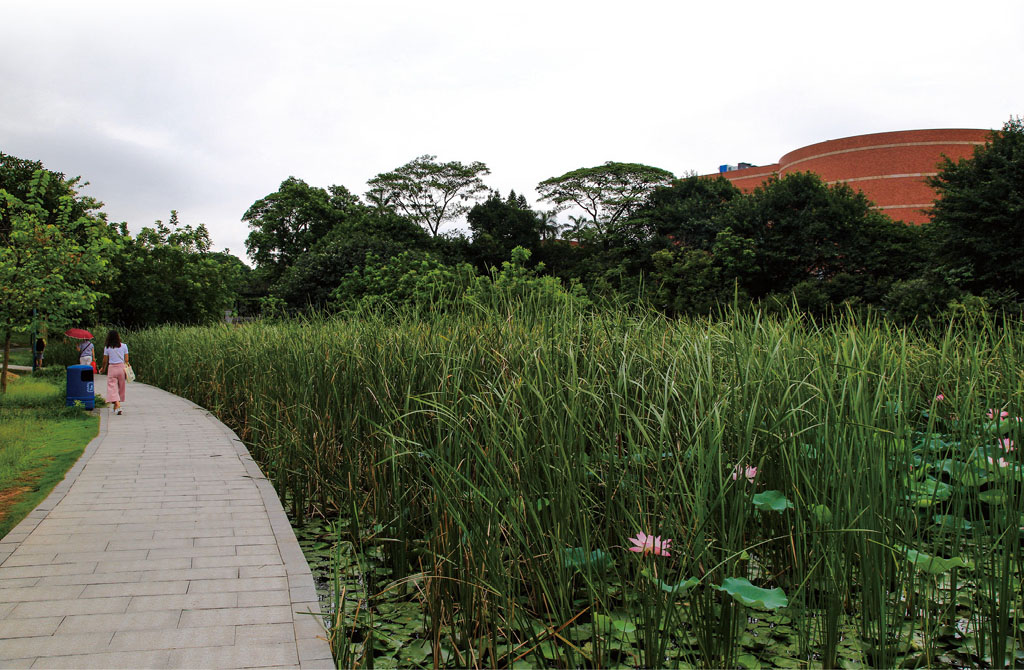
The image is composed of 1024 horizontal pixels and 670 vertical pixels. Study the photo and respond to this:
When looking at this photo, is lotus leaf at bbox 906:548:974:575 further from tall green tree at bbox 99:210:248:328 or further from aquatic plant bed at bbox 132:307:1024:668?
tall green tree at bbox 99:210:248:328

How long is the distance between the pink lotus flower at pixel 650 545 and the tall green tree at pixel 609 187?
43.4 m

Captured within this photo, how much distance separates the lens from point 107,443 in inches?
321

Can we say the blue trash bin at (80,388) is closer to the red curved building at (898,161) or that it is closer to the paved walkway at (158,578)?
the paved walkway at (158,578)

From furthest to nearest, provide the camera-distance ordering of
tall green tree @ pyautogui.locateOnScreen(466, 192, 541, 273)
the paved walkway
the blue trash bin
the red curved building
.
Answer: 1. tall green tree @ pyautogui.locateOnScreen(466, 192, 541, 273)
2. the red curved building
3. the blue trash bin
4. the paved walkway

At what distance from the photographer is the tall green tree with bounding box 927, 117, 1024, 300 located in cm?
2134

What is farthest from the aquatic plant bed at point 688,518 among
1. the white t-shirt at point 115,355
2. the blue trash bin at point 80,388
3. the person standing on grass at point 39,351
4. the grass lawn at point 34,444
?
the person standing on grass at point 39,351

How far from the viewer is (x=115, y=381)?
11078 millimetres

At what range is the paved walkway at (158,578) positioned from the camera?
2893 mm

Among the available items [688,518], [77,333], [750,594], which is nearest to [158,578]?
[688,518]

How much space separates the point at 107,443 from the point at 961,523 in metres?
8.85

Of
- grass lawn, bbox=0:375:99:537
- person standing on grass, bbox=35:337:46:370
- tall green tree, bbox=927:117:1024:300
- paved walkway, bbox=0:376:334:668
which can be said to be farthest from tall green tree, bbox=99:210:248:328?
tall green tree, bbox=927:117:1024:300

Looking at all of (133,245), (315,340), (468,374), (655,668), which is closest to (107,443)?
(315,340)

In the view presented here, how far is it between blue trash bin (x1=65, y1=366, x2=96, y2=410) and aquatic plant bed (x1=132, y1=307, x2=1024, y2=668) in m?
9.19

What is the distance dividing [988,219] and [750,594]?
24799 millimetres
